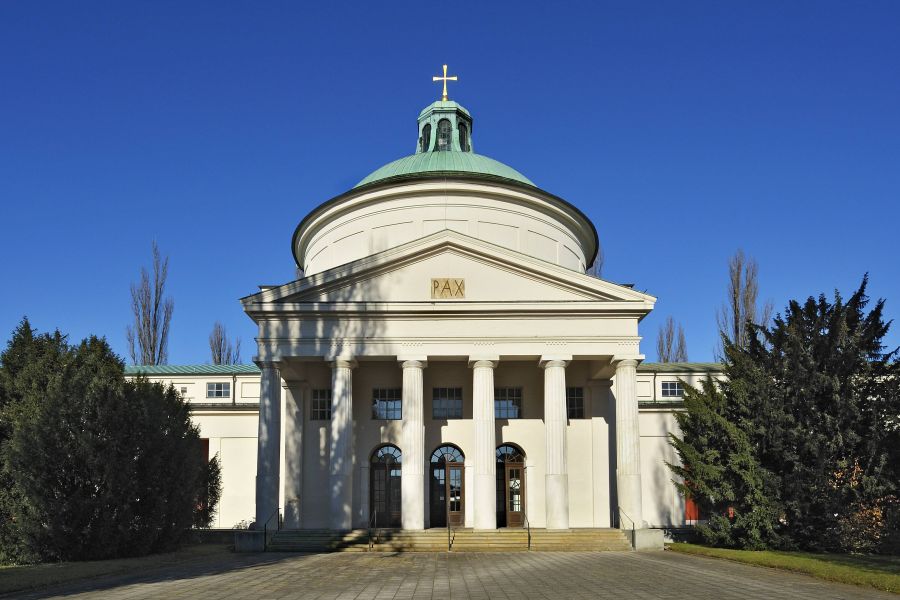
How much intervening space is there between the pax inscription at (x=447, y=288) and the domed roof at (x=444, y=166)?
773 centimetres

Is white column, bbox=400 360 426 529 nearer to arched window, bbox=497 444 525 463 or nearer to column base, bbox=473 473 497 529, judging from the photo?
column base, bbox=473 473 497 529

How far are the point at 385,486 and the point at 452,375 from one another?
503 cm

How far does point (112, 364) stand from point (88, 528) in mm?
5798

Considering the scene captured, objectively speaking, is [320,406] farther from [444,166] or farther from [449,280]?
[444,166]

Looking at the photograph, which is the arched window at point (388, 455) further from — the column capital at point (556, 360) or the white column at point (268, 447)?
the column capital at point (556, 360)

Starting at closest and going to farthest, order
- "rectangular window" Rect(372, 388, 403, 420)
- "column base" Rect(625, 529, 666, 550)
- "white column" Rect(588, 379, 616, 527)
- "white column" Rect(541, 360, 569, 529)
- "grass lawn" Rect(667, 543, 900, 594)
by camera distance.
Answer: "grass lawn" Rect(667, 543, 900, 594) < "column base" Rect(625, 529, 666, 550) < "white column" Rect(541, 360, 569, 529) < "white column" Rect(588, 379, 616, 527) < "rectangular window" Rect(372, 388, 403, 420)

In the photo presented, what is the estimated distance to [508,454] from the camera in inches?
1257

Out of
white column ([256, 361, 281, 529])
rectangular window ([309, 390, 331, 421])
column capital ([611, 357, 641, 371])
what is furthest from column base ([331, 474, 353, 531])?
column capital ([611, 357, 641, 371])

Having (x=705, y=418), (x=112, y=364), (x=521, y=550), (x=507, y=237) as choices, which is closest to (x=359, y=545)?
(x=521, y=550)

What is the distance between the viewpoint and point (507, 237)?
35.2m

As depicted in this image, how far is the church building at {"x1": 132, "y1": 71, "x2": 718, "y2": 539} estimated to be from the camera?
28.8m

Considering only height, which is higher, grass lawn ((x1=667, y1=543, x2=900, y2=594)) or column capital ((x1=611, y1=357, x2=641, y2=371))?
column capital ((x1=611, y1=357, x2=641, y2=371))

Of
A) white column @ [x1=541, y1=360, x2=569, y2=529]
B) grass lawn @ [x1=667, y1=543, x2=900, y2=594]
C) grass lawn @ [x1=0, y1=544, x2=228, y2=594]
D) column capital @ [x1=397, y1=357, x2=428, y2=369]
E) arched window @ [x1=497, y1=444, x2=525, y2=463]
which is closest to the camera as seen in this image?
grass lawn @ [x1=667, y1=543, x2=900, y2=594]

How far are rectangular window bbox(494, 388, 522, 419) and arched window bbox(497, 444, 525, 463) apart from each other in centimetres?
120
